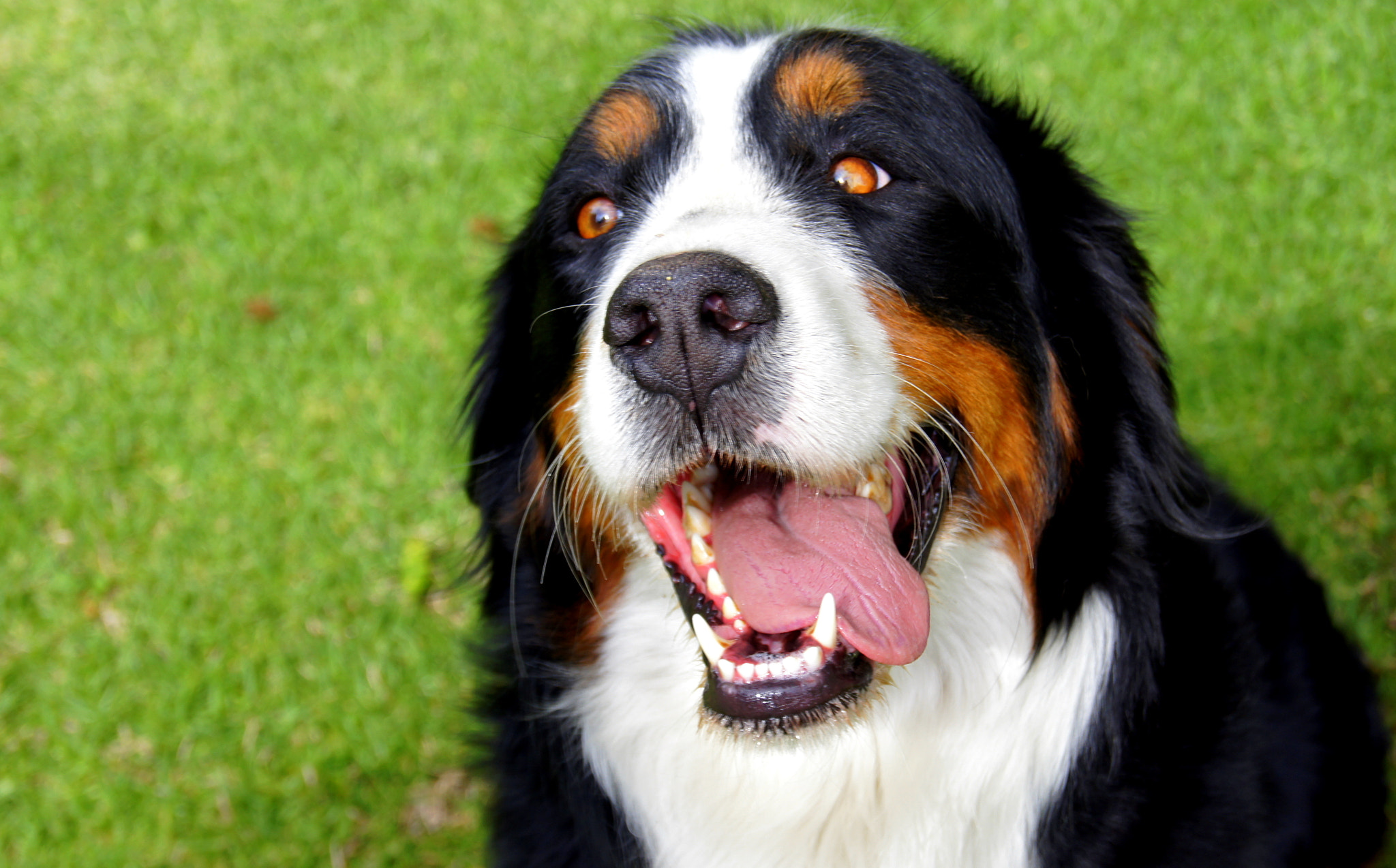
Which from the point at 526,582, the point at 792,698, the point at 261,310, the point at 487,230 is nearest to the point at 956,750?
the point at 792,698

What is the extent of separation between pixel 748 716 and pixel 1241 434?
2.79m

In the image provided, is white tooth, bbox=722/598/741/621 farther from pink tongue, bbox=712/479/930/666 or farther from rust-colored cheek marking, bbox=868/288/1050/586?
rust-colored cheek marking, bbox=868/288/1050/586

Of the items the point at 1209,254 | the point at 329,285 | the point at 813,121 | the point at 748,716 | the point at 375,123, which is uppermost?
the point at 813,121

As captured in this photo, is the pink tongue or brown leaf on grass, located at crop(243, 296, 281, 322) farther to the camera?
brown leaf on grass, located at crop(243, 296, 281, 322)

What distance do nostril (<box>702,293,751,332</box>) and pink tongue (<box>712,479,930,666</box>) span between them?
450mm

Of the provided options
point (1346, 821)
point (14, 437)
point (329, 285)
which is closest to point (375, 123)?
point (329, 285)

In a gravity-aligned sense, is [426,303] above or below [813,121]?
below

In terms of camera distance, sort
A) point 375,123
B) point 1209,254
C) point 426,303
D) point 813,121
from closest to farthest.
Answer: point 813,121
point 1209,254
point 426,303
point 375,123

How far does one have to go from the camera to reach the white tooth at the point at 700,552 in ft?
7.07

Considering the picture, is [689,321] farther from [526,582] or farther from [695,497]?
[526,582]

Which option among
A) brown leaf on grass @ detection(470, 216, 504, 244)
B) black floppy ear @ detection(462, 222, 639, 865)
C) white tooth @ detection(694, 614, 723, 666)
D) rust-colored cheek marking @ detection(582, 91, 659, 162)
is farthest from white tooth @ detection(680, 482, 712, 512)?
brown leaf on grass @ detection(470, 216, 504, 244)

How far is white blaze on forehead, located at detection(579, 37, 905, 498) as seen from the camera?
1.92 meters

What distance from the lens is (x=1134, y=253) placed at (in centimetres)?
234

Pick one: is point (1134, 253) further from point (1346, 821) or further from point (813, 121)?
point (1346, 821)
